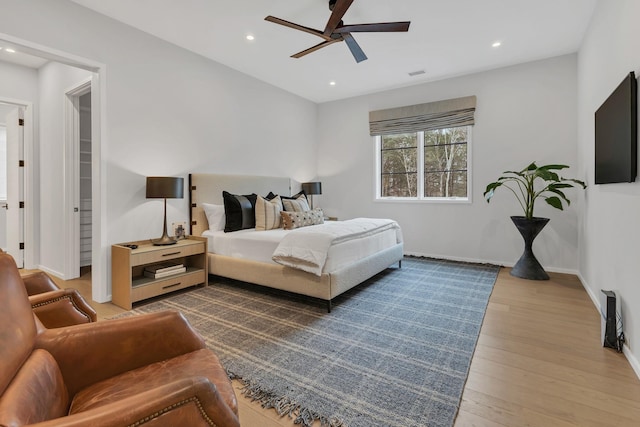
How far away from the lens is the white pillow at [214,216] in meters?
3.90

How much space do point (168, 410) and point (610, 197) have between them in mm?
3261

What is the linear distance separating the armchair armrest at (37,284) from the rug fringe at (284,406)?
3.90 ft

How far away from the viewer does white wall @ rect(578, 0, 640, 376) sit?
76.8 inches

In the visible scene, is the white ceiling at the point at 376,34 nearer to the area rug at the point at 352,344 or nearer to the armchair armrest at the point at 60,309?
the armchair armrest at the point at 60,309

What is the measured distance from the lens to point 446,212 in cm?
492

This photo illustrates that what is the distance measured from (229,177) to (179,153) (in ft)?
2.37

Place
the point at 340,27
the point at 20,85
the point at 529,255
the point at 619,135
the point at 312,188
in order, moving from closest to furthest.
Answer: the point at 619,135 < the point at 340,27 < the point at 529,255 < the point at 20,85 < the point at 312,188

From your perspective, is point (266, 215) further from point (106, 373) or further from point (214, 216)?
point (106, 373)

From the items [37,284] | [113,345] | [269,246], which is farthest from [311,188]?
[113,345]

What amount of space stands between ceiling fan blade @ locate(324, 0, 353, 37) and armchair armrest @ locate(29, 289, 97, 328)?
2559mm

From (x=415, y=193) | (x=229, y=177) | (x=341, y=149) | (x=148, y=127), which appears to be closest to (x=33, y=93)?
(x=148, y=127)

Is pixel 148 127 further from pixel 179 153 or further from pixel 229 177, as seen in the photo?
pixel 229 177

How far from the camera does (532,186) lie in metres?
3.87

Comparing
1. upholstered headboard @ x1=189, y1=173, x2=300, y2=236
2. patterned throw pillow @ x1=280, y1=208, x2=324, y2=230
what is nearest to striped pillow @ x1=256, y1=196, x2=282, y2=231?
patterned throw pillow @ x1=280, y1=208, x2=324, y2=230
